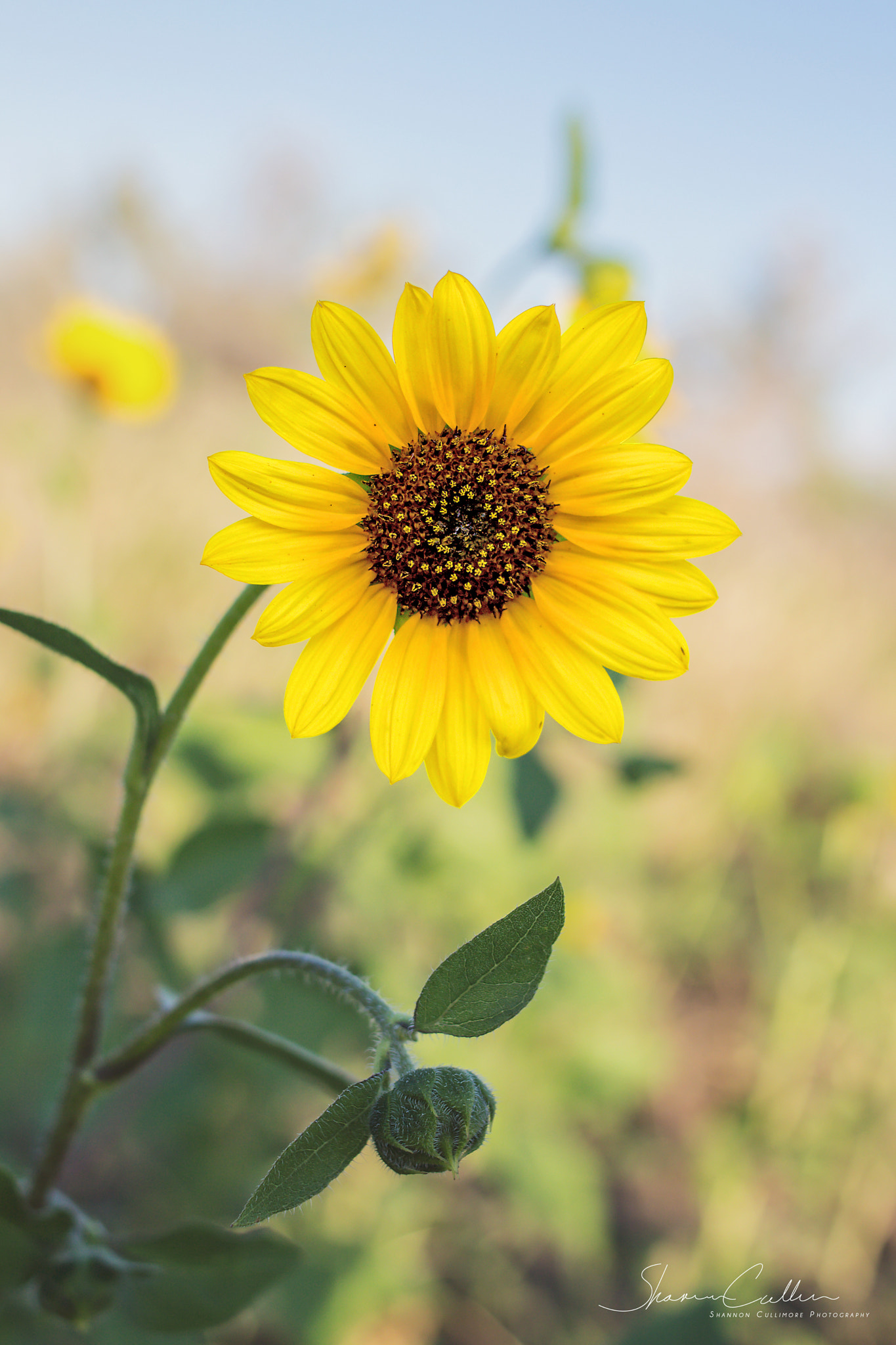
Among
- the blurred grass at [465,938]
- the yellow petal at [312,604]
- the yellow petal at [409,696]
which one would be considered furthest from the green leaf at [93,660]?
the blurred grass at [465,938]

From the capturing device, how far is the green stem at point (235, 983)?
1.07 m

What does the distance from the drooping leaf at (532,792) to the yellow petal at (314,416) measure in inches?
47.8

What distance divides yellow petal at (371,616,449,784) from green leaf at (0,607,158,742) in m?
0.28

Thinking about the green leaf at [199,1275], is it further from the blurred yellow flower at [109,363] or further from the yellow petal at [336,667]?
the blurred yellow flower at [109,363]

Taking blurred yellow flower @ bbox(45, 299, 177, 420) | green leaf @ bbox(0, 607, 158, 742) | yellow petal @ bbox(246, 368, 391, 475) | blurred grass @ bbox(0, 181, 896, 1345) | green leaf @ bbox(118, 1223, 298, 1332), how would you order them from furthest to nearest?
1. blurred yellow flower @ bbox(45, 299, 177, 420)
2. blurred grass @ bbox(0, 181, 896, 1345)
3. green leaf @ bbox(118, 1223, 298, 1332)
4. yellow petal @ bbox(246, 368, 391, 475)
5. green leaf @ bbox(0, 607, 158, 742)

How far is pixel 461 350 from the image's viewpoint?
1109 millimetres

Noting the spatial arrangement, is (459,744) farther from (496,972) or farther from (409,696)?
(496,972)

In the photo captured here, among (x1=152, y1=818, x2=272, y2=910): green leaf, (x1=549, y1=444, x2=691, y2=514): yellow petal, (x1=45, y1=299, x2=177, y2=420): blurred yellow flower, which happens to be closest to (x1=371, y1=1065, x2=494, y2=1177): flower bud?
(x1=549, y1=444, x2=691, y2=514): yellow petal

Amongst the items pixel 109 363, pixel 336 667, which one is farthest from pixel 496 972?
pixel 109 363

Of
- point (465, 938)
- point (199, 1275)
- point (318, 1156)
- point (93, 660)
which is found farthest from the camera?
point (465, 938)

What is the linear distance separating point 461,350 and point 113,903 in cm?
88

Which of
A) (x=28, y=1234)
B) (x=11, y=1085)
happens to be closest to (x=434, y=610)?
(x=28, y=1234)

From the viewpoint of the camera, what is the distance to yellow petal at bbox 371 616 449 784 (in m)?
1.14

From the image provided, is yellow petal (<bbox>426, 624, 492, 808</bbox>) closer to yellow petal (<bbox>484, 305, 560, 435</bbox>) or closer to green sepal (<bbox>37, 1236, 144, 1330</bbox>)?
yellow petal (<bbox>484, 305, 560, 435</bbox>)
